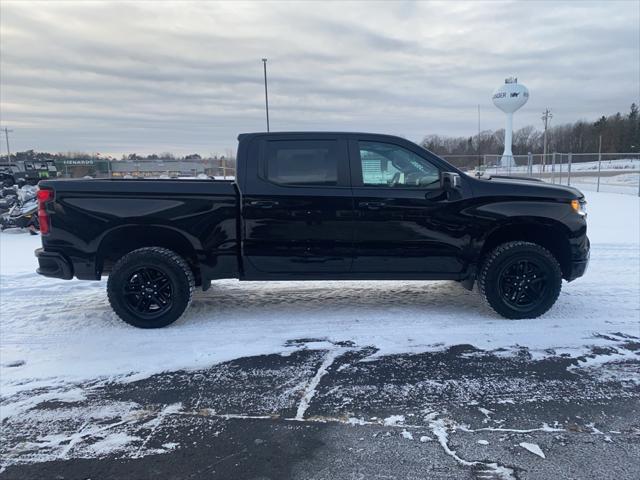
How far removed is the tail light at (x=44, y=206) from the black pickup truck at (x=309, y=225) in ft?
0.03

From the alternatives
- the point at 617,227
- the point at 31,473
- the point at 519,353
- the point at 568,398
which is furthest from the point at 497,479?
the point at 617,227

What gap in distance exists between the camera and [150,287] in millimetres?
4953

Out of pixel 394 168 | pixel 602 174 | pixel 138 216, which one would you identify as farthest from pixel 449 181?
pixel 602 174

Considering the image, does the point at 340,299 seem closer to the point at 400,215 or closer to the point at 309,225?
the point at 309,225

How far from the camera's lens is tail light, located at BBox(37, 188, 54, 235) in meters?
4.82

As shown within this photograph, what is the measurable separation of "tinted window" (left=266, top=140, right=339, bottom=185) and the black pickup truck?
11 mm

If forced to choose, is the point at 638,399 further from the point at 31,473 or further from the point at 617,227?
the point at 617,227

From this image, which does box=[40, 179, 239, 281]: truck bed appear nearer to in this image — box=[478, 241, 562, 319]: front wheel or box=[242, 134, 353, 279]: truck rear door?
box=[242, 134, 353, 279]: truck rear door

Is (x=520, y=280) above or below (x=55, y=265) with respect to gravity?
below

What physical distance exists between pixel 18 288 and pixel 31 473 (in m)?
4.28

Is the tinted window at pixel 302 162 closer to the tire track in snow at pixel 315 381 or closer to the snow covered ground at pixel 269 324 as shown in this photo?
the snow covered ground at pixel 269 324

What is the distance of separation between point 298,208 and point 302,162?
1.67 feet

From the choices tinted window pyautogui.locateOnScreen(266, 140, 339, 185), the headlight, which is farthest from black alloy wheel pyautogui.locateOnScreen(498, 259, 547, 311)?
tinted window pyautogui.locateOnScreen(266, 140, 339, 185)

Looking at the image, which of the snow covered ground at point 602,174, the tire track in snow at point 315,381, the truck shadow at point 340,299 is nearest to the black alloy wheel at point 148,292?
the truck shadow at point 340,299
